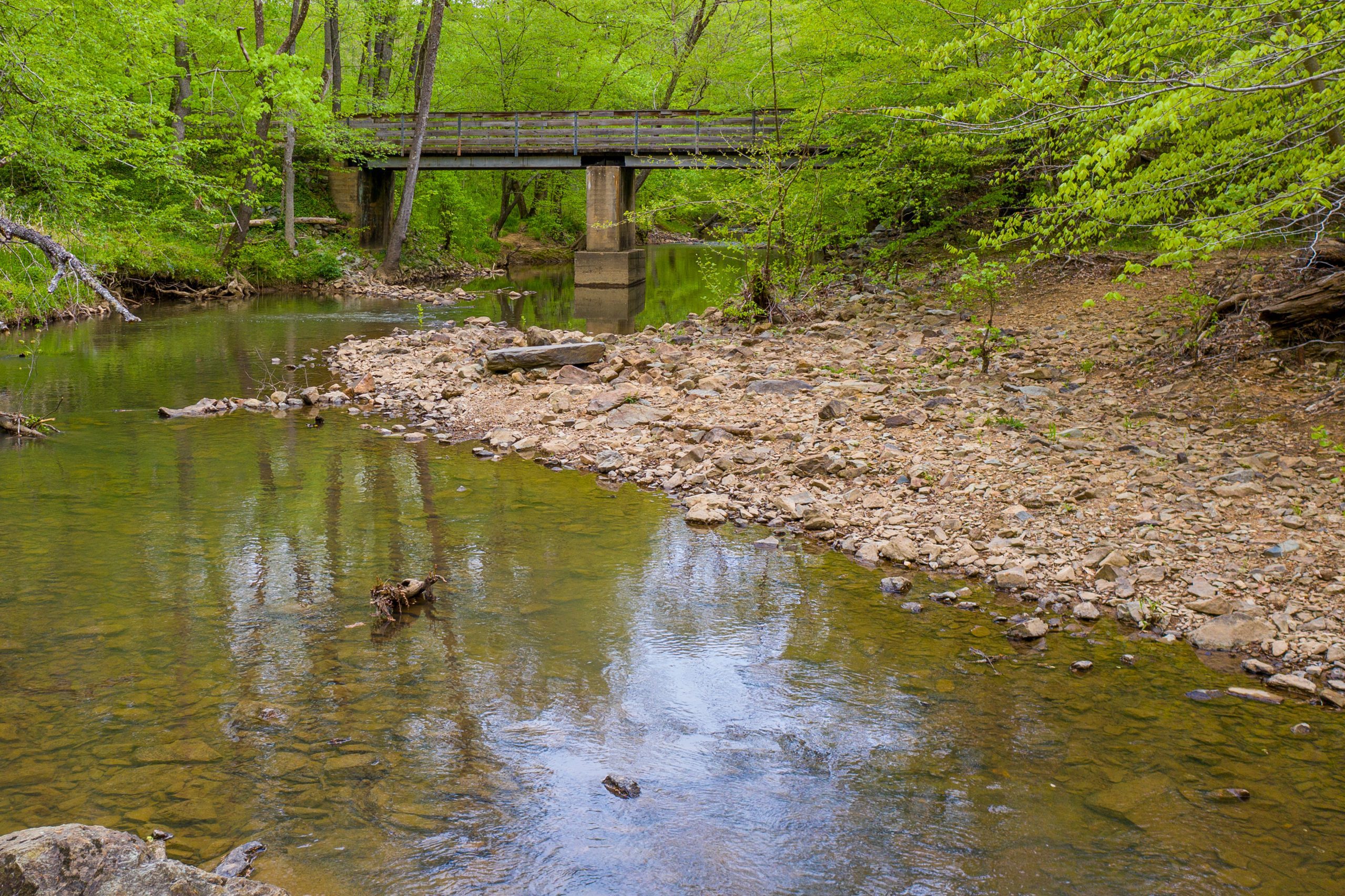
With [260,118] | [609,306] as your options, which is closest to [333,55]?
[260,118]

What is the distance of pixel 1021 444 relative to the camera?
8414mm

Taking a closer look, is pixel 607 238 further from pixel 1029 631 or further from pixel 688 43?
pixel 1029 631

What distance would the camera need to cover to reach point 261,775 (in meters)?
4.23

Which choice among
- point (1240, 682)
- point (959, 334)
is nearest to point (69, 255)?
point (1240, 682)

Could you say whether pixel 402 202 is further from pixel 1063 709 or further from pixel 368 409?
pixel 1063 709

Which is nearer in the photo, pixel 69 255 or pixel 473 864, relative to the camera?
pixel 473 864

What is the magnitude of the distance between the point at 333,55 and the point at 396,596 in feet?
105

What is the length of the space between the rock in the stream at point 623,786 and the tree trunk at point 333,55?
3104 centimetres

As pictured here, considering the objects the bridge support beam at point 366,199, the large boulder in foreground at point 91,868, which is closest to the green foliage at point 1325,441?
the large boulder in foreground at point 91,868

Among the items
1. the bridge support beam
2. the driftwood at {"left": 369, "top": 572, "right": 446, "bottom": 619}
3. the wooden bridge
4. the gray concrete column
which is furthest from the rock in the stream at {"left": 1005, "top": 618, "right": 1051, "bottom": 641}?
the bridge support beam

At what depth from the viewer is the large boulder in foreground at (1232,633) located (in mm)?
5508

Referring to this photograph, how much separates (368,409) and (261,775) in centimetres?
845

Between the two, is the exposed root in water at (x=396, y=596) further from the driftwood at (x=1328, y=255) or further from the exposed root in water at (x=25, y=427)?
the driftwood at (x=1328, y=255)

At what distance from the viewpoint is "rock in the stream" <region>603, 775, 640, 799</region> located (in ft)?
13.9
